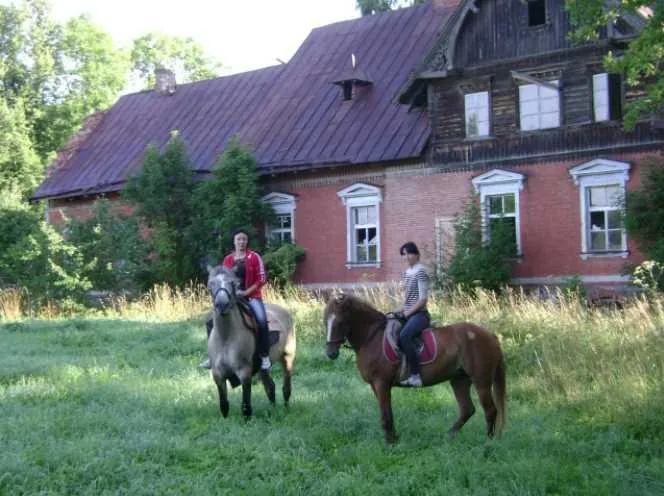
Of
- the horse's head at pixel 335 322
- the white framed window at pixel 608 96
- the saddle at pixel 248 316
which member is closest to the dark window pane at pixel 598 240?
the white framed window at pixel 608 96

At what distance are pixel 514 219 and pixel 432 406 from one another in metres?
14.4

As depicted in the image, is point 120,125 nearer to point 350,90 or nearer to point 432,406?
point 350,90

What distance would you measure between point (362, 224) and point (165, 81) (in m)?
14.2

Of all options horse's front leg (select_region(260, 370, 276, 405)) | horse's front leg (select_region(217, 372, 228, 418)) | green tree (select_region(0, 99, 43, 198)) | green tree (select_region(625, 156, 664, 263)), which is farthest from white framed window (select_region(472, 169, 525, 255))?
green tree (select_region(0, 99, 43, 198))

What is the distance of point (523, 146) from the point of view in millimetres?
24188

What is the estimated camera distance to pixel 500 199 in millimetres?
24750

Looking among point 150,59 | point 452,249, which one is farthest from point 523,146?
point 150,59

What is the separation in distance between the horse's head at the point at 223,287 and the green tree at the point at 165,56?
48.5m

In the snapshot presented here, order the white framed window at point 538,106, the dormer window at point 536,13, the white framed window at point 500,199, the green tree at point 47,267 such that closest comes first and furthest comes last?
the white framed window at point 538,106 < the dormer window at point 536,13 < the white framed window at point 500,199 < the green tree at point 47,267

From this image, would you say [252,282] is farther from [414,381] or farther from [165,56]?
[165,56]

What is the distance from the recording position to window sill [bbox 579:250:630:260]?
22516 millimetres

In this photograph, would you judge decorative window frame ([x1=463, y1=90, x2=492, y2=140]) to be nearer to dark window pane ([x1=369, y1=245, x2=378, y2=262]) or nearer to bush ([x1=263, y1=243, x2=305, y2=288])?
dark window pane ([x1=369, y1=245, x2=378, y2=262])

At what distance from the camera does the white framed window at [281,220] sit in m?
29.3

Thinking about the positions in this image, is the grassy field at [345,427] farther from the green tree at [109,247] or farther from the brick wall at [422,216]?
the green tree at [109,247]
